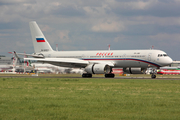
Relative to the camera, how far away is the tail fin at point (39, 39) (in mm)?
58947

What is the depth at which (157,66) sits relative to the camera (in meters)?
46.4

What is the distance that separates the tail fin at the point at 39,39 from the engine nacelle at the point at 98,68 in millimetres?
14516

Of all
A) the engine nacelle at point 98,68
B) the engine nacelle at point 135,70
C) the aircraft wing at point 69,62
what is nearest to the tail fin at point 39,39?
the aircraft wing at point 69,62

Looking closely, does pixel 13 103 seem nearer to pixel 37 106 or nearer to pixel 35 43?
pixel 37 106

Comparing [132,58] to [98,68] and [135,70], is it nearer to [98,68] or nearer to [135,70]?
[135,70]

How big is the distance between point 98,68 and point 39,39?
60.3 feet

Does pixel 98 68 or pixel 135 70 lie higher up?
pixel 98 68

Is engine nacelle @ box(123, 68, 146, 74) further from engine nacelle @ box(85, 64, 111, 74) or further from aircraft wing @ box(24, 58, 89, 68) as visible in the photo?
aircraft wing @ box(24, 58, 89, 68)

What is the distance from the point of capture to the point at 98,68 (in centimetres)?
4634

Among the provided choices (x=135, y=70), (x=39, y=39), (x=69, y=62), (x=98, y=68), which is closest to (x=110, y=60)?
(x=98, y=68)

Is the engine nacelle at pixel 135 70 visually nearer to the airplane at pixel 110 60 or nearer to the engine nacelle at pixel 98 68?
the airplane at pixel 110 60

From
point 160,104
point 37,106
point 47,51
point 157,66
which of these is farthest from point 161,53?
point 37,106

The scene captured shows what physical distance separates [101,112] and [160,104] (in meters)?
3.97

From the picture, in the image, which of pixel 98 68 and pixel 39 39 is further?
pixel 39 39
